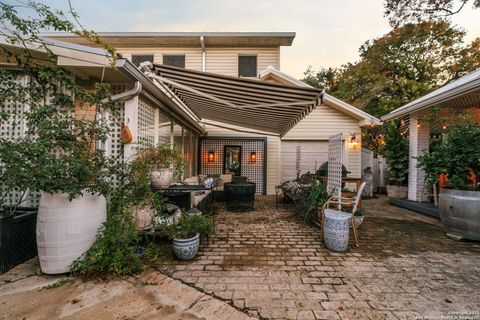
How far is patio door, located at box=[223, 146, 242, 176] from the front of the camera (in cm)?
911

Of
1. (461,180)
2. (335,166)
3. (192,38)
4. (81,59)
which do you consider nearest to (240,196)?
(335,166)

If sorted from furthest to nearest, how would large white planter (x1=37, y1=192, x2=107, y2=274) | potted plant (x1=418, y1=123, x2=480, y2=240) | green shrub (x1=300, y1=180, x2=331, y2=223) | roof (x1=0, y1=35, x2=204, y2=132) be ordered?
green shrub (x1=300, y1=180, x2=331, y2=223)
potted plant (x1=418, y1=123, x2=480, y2=240)
roof (x1=0, y1=35, x2=204, y2=132)
large white planter (x1=37, y1=192, x2=107, y2=274)

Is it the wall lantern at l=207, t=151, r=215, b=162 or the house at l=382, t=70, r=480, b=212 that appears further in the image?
the wall lantern at l=207, t=151, r=215, b=162

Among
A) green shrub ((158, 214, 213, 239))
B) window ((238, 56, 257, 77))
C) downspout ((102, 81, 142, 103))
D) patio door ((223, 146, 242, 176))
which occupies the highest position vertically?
window ((238, 56, 257, 77))

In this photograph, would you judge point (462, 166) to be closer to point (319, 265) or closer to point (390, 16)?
point (319, 265)

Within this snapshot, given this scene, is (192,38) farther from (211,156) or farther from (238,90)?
(238,90)

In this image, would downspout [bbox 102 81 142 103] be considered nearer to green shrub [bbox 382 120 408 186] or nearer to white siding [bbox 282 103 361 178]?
white siding [bbox 282 103 361 178]

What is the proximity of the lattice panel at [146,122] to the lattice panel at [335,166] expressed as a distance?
384 cm

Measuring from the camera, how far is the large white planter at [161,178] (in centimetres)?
368

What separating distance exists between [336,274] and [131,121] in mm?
3760

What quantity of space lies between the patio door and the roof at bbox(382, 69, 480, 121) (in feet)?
18.6

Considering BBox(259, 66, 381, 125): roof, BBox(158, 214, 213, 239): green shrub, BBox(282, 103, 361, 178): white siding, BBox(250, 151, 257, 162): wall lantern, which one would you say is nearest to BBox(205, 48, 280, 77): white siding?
BBox(259, 66, 381, 125): roof

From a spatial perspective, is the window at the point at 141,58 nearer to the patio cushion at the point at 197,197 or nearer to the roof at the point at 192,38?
the roof at the point at 192,38

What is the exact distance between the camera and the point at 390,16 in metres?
Result: 7.81
